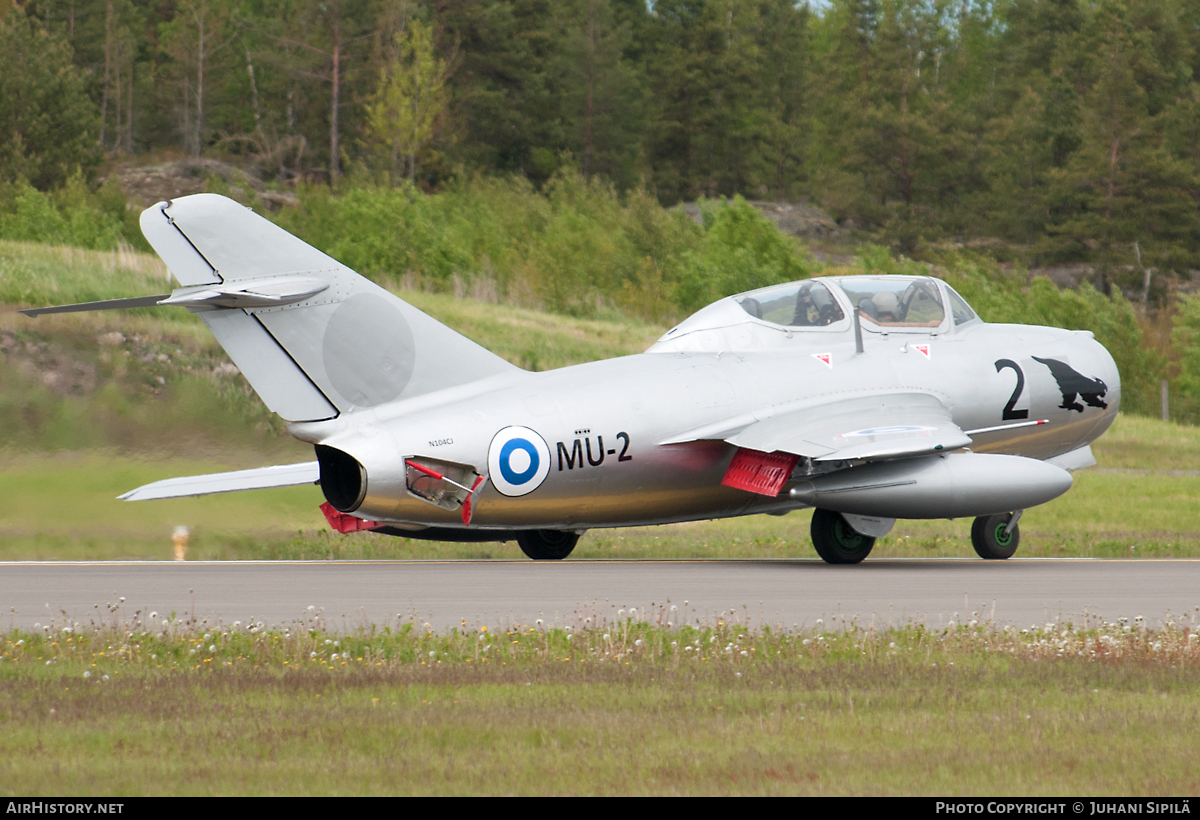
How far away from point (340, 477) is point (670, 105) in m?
80.8

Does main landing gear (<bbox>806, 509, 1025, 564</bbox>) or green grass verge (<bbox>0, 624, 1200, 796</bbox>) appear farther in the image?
main landing gear (<bbox>806, 509, 1025, 564</bbox>)

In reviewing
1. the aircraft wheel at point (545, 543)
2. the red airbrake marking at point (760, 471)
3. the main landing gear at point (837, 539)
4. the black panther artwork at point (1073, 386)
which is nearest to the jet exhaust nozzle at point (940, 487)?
the red airbrake marking at point (760, 471)

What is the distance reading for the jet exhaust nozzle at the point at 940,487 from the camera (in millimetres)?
16062

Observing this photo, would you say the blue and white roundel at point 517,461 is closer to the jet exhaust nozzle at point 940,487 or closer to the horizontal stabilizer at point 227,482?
the horizontal stabilizer at point 227,482

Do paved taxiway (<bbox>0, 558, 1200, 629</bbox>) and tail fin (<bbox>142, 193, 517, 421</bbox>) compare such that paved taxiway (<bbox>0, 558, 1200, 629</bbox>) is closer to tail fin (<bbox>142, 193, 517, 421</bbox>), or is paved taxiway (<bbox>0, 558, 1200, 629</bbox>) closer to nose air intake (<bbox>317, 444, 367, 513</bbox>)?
nose air intake (<bbox>317, 444, 367, 513</bbox>)

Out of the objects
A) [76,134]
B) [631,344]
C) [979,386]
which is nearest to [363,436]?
[979,386]

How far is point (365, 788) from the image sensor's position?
21.5ft

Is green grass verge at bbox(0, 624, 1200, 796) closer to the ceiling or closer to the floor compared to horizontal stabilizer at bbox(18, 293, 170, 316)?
closer to the floor

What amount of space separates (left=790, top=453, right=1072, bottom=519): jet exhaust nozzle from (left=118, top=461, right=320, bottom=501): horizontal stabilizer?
5357mm

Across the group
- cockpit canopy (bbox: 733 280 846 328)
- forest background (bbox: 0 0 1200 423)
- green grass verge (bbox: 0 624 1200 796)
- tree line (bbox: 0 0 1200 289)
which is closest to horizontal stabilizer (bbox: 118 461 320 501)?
green grass verge (bbox: 0 624 1200 796)

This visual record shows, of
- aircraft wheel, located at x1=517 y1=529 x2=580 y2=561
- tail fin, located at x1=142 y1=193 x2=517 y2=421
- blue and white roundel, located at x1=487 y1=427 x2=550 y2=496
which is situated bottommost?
aircraft wheel, located at x1=517 y1=529 x2=580 y2=561

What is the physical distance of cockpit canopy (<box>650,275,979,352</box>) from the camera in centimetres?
1775

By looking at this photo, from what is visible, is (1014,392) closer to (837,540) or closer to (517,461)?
(837,540)

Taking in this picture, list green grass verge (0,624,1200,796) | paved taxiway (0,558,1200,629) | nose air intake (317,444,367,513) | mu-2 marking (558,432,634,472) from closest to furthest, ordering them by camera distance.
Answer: green grass verge (0,624,1200,796)
paved taxiway (0,558,1200,629)
nose air intake (317,444,367,513)
mu-2 marking (558,432,634,472)
